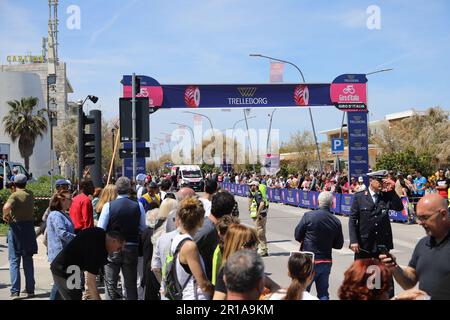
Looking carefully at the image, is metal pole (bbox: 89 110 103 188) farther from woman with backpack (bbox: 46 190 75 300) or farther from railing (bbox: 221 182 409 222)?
railing (bbox: 221 182 409 222)

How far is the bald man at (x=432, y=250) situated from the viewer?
4.18 metres

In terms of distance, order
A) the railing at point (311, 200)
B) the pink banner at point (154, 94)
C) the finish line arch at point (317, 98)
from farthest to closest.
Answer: the finish line arch at point (317, 98), the pink banner at point (154, 94), the railing at point (311, 200)

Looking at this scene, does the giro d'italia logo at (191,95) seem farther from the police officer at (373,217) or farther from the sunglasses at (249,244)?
the sunglasses at (249,244)

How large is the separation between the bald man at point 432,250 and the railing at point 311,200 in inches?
440

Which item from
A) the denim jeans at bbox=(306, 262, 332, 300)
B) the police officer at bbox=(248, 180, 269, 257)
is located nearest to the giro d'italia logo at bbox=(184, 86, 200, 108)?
the police officer at bbox=(248, 180, 269, 257)

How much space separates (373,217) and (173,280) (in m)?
3.40

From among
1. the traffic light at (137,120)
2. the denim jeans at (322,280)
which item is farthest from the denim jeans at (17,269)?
the denim jeans at (322,280)

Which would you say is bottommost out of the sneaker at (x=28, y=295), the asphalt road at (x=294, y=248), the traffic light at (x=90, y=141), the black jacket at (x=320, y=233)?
the asphalt road at (x=294, y=248)

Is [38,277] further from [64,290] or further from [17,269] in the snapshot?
[64,290]

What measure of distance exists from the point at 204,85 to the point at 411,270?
22.2 m

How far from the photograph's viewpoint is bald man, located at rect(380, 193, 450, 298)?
4180 millimetres

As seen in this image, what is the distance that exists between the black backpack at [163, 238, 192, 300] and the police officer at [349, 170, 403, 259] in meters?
3.15

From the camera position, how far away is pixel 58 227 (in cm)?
791

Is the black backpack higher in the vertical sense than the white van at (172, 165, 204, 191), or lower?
higher
